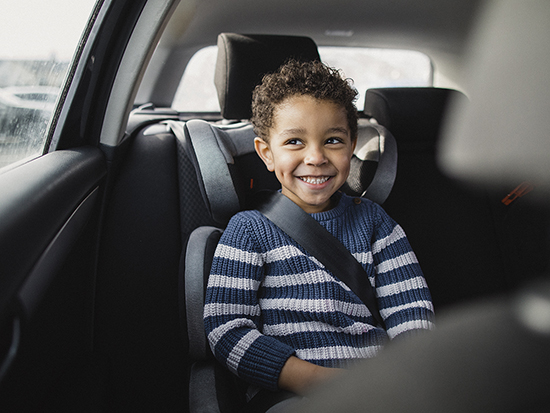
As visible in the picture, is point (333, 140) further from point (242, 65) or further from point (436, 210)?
point (436, 210)

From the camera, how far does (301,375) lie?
83 centimetres

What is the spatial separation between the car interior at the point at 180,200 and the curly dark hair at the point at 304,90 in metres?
0.18

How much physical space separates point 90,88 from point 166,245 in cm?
52

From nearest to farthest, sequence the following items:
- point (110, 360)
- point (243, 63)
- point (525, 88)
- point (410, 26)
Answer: point (525, 88)
point (110, 360)
point (243, 63)
point (410, 26)

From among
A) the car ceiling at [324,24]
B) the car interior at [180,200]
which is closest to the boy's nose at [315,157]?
the car interior at [180,200]

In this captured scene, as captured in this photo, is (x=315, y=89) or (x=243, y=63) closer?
(x=315, y=89)

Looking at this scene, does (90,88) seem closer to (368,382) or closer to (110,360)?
(110,360)

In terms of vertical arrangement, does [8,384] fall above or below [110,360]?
above

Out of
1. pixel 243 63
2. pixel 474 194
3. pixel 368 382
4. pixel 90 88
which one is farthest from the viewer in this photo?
pixel 474 194

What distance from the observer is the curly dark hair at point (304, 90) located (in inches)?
40.4

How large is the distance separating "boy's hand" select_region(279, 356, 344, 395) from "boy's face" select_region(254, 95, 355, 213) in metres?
0.42

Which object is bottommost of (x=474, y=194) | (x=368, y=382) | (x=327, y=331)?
(x=327, y=331)

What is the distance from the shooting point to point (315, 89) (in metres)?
1.02

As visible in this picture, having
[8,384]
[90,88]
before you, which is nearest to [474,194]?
[90,88]
